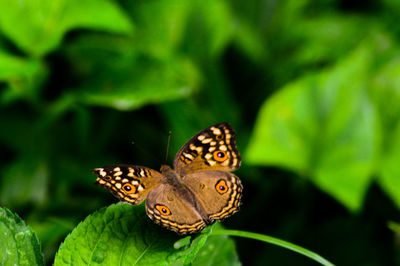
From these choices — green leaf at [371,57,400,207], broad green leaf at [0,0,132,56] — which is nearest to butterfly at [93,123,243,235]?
broad green leaf at [0,0,132,56]

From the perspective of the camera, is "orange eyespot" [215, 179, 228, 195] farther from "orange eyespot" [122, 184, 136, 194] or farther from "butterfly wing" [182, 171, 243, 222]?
"orange eyespot" [122, 184, 136, 194]

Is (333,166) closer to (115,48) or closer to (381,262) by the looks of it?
(381,262)

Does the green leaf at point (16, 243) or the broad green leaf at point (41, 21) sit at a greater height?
the broad green leaf at point (41, 21)

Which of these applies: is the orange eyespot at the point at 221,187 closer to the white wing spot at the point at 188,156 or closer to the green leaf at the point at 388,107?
the white wing spot at the point at 188,156

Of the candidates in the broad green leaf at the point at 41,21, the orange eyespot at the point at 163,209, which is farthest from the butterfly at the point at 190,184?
the broad green leaf at the point at 41,21

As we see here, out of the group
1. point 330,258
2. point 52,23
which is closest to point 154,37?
point 52,23

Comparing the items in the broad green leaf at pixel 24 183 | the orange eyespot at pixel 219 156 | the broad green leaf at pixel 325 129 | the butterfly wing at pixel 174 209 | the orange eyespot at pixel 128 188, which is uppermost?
the orange eyespot at pixel 219 156

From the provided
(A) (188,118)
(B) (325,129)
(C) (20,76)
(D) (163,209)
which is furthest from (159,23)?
(D) (163,209)
